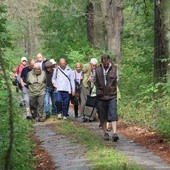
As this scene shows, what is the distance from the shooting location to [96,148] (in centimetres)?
1132

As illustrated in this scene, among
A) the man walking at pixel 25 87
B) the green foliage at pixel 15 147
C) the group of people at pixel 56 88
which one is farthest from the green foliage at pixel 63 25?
the green foliage at pixel 15 147

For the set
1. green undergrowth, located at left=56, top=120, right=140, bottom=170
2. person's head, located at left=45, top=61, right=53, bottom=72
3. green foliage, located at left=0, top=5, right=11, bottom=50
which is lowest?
green undergrowth, located at left=56, top=120, right=140, bottom=170

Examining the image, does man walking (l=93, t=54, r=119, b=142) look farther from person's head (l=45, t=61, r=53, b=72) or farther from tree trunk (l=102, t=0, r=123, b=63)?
tree trunk (l=102, t=0, r=123, b=63)

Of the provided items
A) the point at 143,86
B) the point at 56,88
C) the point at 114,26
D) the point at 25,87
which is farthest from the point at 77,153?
the point at 114,26

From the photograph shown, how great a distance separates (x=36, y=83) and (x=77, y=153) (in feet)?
21.9

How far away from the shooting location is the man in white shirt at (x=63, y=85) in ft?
57.6

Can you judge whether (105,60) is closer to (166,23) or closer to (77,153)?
(77,153)

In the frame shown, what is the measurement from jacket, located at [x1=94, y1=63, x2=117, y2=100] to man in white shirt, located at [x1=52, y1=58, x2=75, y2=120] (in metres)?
5.01

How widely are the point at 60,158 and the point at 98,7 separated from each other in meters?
17.9

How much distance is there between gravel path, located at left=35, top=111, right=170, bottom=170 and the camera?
9726mm

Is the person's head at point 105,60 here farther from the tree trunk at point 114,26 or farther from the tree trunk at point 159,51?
the tree trunk at point 114,26

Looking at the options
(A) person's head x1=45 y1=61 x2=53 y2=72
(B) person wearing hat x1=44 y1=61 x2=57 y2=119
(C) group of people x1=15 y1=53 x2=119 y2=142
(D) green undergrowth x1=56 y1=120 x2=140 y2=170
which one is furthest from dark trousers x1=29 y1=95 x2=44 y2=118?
(D) green undergrowth x1=56 y1=120 x2=140 y2=170

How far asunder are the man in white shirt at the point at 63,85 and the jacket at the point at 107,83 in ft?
16.4

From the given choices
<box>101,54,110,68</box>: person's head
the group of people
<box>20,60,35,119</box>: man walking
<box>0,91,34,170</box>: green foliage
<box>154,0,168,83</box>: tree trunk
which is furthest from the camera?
<box>20,60,35,119</box>: man walking
